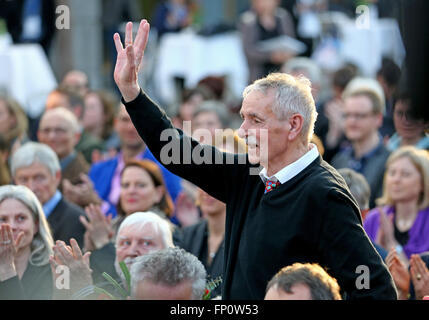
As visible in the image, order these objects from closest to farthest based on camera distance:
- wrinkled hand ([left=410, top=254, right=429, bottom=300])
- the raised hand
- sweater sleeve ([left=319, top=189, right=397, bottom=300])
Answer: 1. sweater sleeve ([left=319, top=189, right=397, bottom=300])
2. the raised hand
3. wrinkled hand ([left=410, top=254, right=429, bottom=300])

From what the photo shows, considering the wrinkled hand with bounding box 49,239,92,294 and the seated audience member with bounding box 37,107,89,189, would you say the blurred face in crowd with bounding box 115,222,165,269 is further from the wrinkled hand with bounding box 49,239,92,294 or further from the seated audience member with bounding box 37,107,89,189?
the seated audience member with bounding box 37,107,89,189

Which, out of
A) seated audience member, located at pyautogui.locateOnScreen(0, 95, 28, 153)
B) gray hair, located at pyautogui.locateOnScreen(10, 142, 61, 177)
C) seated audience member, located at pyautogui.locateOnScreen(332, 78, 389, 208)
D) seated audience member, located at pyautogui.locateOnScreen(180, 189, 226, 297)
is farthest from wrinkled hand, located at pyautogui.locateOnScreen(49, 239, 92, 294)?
seated audience member, located at pyautogui.locateOnScreen(0, 95, 28, 153)

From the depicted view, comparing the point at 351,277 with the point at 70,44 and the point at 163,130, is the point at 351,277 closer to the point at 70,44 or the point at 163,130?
the point at 163,130

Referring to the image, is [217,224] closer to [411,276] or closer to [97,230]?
[97,230]

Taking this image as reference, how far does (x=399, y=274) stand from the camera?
481 centimetres

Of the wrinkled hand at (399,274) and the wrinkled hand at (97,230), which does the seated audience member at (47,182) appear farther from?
the wrinkled hand at (399,274)

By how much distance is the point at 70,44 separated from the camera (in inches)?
532

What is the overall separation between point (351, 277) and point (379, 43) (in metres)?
9.23

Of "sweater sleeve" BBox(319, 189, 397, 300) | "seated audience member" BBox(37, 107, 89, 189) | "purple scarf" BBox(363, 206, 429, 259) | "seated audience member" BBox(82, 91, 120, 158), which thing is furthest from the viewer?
"seated audience member" BBox(82, 91, 120, 158)

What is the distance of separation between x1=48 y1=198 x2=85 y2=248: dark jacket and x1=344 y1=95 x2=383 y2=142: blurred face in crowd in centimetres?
261

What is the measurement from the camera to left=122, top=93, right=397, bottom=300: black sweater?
3.36 metres

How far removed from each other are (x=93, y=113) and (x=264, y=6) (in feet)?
11.7
